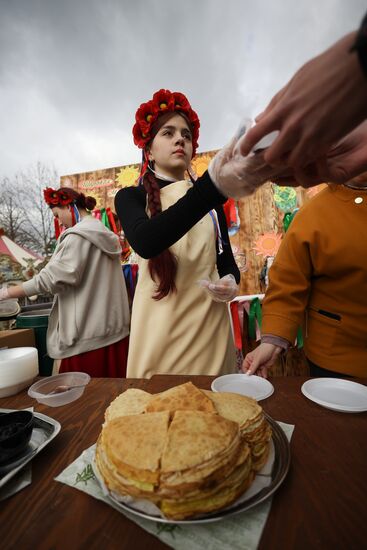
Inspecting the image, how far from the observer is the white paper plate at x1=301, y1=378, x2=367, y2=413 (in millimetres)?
899

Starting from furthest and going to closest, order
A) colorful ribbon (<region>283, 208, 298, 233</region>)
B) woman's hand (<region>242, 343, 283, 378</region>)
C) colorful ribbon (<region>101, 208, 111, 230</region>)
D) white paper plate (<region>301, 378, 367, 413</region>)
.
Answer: colorful ribbon (<region>101, 208, 111, 230</region>) → colorful ribbon (<region>283, 208, 298, 233</region>) → woman's hand (<region>242, 343, 283, 378</region>) → white paper plate (<region>301, 378, 367, 413</region>)

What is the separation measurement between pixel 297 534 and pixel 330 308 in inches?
44.5

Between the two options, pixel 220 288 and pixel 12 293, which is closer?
pixel 220 288

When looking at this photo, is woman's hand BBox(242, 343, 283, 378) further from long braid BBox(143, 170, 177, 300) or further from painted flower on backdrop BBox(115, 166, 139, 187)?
painted flower on backdrop BBox(115, 166, 139, 187)

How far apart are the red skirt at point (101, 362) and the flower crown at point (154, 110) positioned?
5.53ft

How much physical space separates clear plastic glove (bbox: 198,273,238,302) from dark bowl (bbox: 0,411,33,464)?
3.21 feet

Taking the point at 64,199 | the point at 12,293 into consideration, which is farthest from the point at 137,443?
the point at 64,199

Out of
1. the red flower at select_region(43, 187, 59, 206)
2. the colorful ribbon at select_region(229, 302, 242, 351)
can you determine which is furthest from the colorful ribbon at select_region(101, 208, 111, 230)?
the colorful ribbon at select_region(229, 302, 242, 351)

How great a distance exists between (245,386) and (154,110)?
1.56m

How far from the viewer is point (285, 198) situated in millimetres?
3910

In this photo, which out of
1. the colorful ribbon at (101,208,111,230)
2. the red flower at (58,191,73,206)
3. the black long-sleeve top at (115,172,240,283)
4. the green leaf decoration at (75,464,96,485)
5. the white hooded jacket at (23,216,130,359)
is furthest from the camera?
the colorful ribbon at (101,208,111,230)

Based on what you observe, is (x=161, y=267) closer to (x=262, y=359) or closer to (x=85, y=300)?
(x=262, y=359)

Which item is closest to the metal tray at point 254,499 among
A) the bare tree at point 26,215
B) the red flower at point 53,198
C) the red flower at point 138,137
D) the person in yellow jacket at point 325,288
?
the person in yellow jacket at point 325,288

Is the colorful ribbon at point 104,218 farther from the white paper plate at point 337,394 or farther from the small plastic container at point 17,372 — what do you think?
the white paper plate at point 337,394
